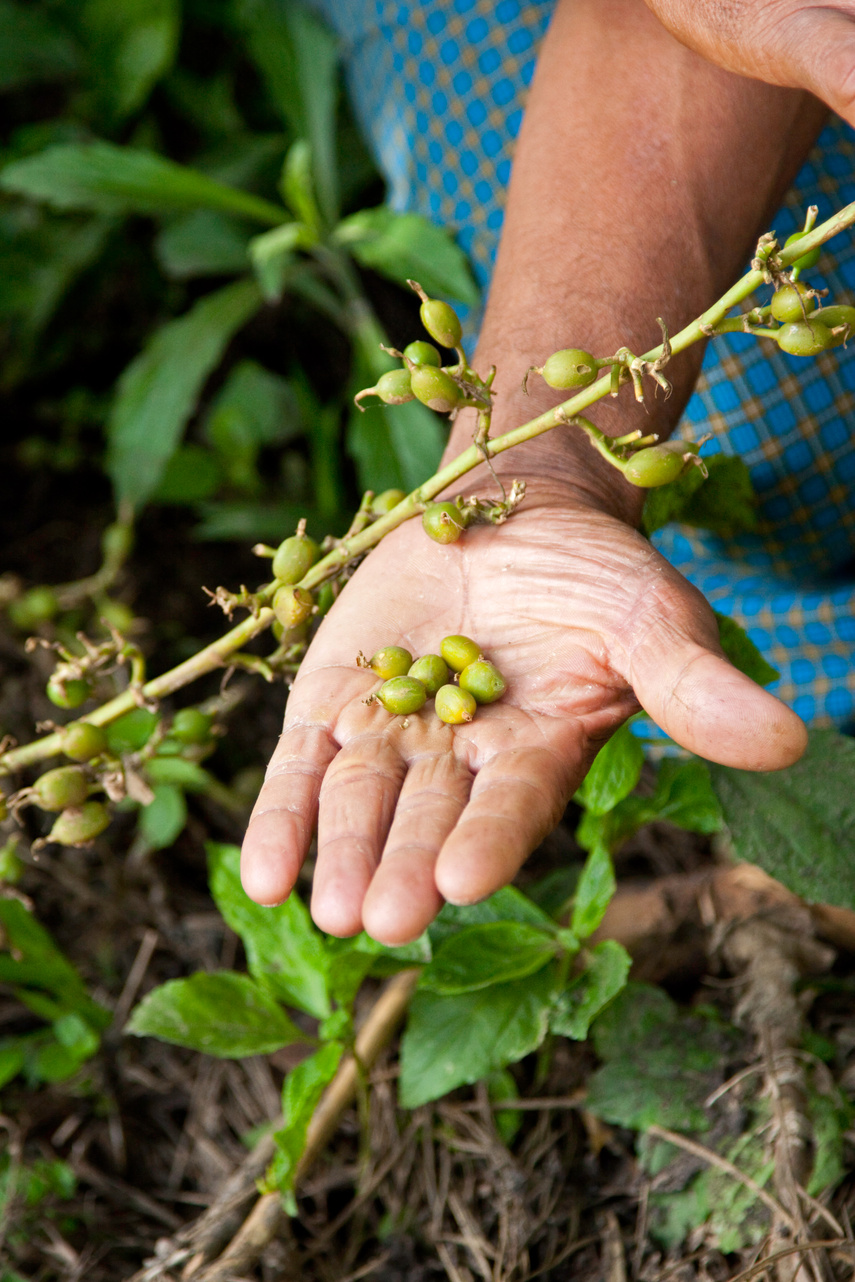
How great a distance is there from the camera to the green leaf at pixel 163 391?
3197 millimetres

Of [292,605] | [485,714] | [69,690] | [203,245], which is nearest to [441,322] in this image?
[292,605]

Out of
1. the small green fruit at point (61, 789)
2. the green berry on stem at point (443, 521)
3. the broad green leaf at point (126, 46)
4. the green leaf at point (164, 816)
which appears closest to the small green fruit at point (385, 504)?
the green berry on stem at point (443, 521)

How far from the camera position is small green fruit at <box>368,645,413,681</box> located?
1531 millimetres

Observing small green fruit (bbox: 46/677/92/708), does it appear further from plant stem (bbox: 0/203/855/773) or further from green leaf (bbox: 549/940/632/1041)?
green leaf (bbox: 549/940/632/1041)

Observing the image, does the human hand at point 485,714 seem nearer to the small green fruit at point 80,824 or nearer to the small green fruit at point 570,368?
the small green fruit at point 570,368

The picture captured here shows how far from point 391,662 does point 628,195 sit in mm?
1188

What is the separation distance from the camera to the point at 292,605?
155 cm

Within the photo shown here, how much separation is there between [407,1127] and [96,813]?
35.9 inches

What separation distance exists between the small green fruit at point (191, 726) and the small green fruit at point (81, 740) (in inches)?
5.3

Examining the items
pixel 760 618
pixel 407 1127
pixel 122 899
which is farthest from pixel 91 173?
pixel 407 1127

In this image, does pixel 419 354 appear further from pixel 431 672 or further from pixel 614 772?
pixel 614 772

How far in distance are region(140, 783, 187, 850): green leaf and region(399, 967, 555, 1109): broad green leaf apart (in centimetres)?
79

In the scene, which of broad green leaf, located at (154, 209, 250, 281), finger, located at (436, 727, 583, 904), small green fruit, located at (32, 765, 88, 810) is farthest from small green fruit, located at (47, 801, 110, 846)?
broad green leaf, located at (154, 209, 250, 281)

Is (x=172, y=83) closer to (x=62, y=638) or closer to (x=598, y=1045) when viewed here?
(x=62, y=638)
